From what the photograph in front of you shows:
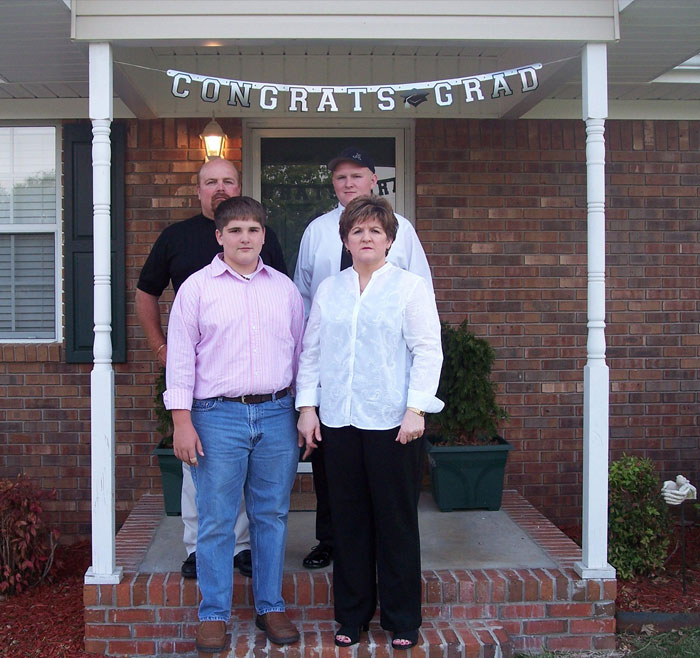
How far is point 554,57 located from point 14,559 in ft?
12.4

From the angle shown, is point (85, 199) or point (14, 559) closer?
point (14, 559)

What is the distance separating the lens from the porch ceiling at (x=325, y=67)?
385cm

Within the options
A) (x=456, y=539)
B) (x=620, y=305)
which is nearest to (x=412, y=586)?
(x=456, y=539)

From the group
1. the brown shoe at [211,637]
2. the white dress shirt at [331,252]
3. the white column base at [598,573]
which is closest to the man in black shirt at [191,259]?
the white dress shirt at [331,252]

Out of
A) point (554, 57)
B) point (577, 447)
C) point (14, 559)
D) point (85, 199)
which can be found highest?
point (554, 57)

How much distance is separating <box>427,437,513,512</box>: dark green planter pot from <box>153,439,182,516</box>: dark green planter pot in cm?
145

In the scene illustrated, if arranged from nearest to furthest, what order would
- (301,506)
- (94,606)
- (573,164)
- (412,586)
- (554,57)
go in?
(412,586) < (94,606) < (554,57) < (301,506) < (573,164)

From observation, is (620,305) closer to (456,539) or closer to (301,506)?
(456,539)

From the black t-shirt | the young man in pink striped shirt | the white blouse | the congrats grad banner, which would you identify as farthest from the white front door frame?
the white blouse

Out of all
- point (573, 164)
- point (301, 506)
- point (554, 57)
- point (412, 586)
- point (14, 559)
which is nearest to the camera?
point (412, 586)

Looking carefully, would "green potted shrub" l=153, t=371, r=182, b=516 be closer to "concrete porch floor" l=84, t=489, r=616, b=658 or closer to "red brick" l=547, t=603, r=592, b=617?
"concrete porch floor" l=84, t=489, r=616, b=658

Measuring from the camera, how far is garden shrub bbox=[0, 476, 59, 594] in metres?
4.11

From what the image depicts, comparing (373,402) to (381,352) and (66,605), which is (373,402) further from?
(66,605)

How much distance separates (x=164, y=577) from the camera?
3.49 meters
